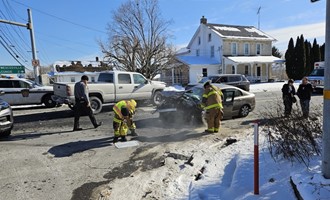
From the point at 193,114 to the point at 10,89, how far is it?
36.2 ft

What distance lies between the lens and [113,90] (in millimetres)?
13133

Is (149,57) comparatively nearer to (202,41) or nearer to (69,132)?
(202,41)

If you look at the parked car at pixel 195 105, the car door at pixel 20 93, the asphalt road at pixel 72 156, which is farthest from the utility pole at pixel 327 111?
the car door at pixel 20 93

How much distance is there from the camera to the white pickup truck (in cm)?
1173

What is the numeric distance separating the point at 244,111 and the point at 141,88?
5736 mm

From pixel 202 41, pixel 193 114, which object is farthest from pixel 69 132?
pixel 202 41

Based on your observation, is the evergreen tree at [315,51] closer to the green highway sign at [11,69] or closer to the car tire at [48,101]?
the car tire at [48,101]

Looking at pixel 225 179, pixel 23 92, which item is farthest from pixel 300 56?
pixel 225 179

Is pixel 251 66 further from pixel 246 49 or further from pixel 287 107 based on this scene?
pixel 287 107

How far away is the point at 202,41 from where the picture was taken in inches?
1571

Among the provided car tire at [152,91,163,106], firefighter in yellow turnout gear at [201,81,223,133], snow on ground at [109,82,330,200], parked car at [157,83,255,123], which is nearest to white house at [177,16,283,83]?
car tire at [152,91,163,106]

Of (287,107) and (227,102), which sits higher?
(287,107)

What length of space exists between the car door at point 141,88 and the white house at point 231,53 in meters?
19.7

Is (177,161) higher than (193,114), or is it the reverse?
(193,114)
